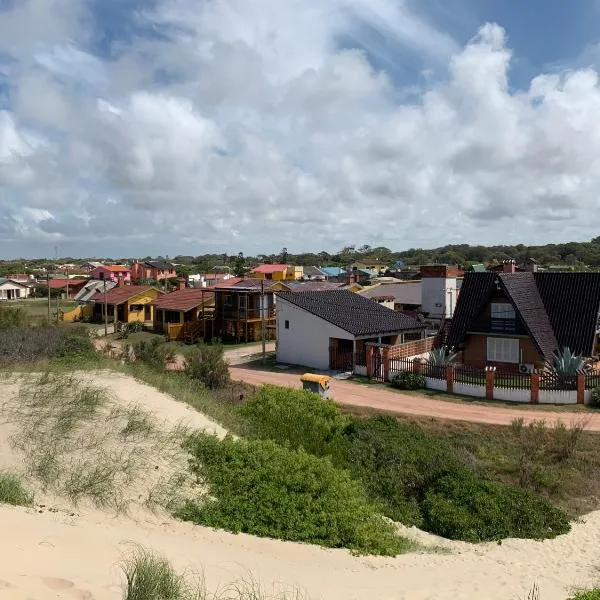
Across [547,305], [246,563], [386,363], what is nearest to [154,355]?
[386,363]

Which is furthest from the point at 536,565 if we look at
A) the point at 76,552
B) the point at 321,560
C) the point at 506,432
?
the point at 506,432

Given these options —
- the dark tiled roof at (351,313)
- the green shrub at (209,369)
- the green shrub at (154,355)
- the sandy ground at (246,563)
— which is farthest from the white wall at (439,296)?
the sandy ground at (246,563)

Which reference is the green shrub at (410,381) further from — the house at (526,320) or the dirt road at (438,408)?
the house at (526,320)

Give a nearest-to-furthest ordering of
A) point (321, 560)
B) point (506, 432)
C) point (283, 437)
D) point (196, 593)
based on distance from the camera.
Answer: point (196, 593), point (321, 560), point (283, 437), point (506, 432)

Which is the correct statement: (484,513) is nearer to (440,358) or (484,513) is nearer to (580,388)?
(580,388)

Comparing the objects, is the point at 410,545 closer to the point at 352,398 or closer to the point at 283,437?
the point at 283,437

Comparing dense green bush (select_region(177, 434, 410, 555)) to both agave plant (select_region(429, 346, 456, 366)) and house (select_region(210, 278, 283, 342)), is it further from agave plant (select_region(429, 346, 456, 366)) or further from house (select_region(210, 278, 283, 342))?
house (select_region(210, 278, 283, 342))
